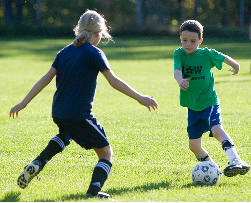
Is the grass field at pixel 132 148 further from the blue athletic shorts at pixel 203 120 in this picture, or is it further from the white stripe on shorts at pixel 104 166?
the blue athletic shorts at pixel 203 120

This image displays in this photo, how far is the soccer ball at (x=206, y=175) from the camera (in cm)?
437

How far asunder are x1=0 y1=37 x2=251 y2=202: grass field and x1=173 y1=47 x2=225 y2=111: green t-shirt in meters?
0.77

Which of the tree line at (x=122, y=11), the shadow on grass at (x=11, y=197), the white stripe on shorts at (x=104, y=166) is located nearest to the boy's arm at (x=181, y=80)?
the white stripe on shorts at (x=104, y=166)

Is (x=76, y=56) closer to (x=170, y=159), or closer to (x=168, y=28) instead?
(x=170, y=159)

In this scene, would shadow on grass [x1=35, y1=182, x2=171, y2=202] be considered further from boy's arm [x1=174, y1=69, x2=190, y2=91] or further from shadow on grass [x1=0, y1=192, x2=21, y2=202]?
boy's arm [x1=174, y1=69, x2=190, y2=91]

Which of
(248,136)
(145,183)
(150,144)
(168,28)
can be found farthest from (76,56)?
(168,28)

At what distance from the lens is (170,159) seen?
5473mm

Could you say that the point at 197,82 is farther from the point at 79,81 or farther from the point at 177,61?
the point at 79,81

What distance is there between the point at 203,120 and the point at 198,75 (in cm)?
47

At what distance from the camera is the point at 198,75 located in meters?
4.83

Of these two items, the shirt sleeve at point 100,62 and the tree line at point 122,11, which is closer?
the shirt sleeve at point 100,62

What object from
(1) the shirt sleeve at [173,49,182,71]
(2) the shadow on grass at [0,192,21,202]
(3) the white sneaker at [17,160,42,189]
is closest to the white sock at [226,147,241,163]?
(1) the shirt sleeve at [173,49,182,71]

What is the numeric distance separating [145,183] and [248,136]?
2.70 m

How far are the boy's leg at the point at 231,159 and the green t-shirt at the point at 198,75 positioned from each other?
0.98 feet
